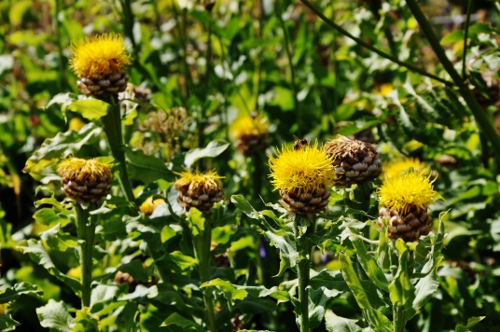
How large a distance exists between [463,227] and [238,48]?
134cm

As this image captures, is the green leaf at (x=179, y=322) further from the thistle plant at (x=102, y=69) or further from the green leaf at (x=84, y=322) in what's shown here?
the thistle plant at (x=102, y=69)

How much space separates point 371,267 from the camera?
63.8 inches

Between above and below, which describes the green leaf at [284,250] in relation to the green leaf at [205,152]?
below

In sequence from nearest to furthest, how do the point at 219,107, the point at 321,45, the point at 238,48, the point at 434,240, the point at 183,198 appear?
the point at 434,240 < the point at 183,198 < the point at 238,48 < the point at 219,107 < the point at 321,45

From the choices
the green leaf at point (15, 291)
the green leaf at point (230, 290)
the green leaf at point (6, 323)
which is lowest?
the green leaf at point (6, 323)

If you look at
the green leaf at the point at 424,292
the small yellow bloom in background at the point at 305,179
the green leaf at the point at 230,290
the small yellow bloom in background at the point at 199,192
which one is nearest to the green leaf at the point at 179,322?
the green leaf at the point at 230,290

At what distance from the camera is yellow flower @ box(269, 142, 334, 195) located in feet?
5.43

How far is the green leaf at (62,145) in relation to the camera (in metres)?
2.24

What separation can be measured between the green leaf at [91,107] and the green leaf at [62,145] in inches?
3.3

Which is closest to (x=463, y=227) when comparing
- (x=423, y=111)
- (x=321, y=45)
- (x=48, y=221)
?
(x=423, y=111)

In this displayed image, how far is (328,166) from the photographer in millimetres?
1677

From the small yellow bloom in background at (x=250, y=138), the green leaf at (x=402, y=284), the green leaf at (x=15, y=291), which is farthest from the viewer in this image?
the small yellow bloom in background at (x=250, y=138)

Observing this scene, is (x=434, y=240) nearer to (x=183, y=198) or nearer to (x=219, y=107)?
(x=183, y=198)

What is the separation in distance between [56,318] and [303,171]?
96 centimetres
